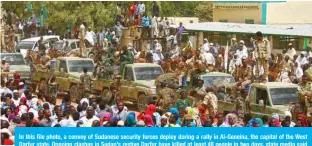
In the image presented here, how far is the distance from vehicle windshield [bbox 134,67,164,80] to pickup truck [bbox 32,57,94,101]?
225 centimetres

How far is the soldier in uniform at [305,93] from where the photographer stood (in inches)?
676

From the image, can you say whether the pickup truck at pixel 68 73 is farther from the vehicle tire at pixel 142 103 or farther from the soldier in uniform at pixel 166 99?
the soldier in uniform at pixel 166 99

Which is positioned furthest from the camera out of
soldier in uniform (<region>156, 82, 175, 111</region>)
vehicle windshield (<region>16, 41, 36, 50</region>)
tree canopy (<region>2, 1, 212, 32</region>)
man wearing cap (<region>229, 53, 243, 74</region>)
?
tree canopy (<region>2, 1, 212, 32</region>)

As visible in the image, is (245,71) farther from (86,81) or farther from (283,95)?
(283,95)

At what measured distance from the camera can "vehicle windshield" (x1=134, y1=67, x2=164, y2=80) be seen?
21.8 m

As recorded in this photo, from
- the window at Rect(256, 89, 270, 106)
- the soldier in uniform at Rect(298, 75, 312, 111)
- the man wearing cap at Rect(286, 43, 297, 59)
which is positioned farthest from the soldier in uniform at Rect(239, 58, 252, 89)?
the window at Rect(256, 89, 270, 106)

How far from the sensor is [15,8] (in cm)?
3847

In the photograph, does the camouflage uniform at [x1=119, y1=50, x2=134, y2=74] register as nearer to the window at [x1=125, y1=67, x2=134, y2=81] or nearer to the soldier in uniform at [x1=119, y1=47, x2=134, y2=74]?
the soldier in uniform at [x1=119, y1=47, x2=134, y2=74]

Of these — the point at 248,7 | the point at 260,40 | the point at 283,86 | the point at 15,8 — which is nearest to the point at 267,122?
the point at 283,86

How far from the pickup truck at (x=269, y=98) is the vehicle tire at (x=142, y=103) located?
11.5 ft

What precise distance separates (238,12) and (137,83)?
14158 mm

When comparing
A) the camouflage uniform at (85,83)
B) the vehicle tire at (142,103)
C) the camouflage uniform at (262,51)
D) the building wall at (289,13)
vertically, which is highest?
the building wall at (289,13)

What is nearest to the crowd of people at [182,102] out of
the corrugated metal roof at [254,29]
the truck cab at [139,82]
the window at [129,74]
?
the truck cab at [139,82]

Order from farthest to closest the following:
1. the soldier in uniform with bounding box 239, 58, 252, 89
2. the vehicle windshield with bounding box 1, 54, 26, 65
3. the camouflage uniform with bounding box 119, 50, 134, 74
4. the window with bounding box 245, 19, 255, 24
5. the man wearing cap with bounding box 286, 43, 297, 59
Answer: the window with bounding box 245, 19, 255, 24
the vehicle windshield with bounding box 1, 54, 26, 65
the man wearing cap with bounding box 286, 43, 297, 59
the camouflage uniform with bounding box 119, 50, 134, 74
the soldier in uniform with bounding box 239, 58, 252, 89
